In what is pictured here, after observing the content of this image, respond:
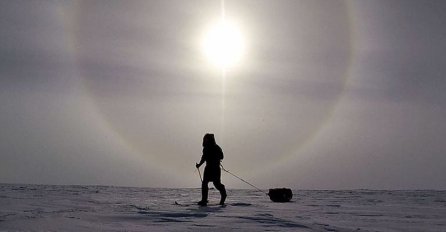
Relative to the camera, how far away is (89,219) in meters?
8.25

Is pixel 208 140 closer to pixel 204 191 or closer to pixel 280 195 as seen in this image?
pixel 204 191

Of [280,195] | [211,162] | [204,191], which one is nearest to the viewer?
[204,191]

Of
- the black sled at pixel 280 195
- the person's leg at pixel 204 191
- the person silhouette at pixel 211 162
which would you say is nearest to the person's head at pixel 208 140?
the person silhouette at pixel 211 162

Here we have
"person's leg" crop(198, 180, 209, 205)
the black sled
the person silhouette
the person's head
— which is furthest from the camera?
the black sled

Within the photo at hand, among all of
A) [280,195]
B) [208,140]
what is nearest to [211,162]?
[208,140]

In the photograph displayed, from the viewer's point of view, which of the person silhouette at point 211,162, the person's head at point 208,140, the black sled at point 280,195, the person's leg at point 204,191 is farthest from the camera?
the black sled at point 280,195

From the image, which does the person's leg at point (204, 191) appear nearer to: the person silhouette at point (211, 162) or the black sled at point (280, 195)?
the person silhouette at point (211, 162)

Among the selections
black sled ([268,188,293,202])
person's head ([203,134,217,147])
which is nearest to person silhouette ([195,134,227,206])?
person's head ([203,134,217,147])

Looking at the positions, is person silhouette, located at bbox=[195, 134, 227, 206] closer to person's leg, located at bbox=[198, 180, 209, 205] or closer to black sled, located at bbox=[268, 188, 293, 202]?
person's leg, located at bbox=[198, 180, 209, 205]

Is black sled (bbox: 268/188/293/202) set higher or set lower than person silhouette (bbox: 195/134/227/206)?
lower

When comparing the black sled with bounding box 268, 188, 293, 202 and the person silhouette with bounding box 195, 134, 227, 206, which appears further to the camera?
the black sled with bounding box 268, 188, 293, 202

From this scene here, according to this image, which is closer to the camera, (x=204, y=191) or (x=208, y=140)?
(x=204, y=191)

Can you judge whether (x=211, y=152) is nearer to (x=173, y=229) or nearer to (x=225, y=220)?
(x=225, y=220)

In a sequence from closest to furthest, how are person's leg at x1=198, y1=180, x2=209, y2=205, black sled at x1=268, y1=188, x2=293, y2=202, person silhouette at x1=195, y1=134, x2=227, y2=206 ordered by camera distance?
person's leg at x1=198, y1=180, x2=209, y2=205 → person silhouette at x1=195, y1=134, x2=227, y2=206 → black sled at x1=268, y1=188, x2=293, y2=202
